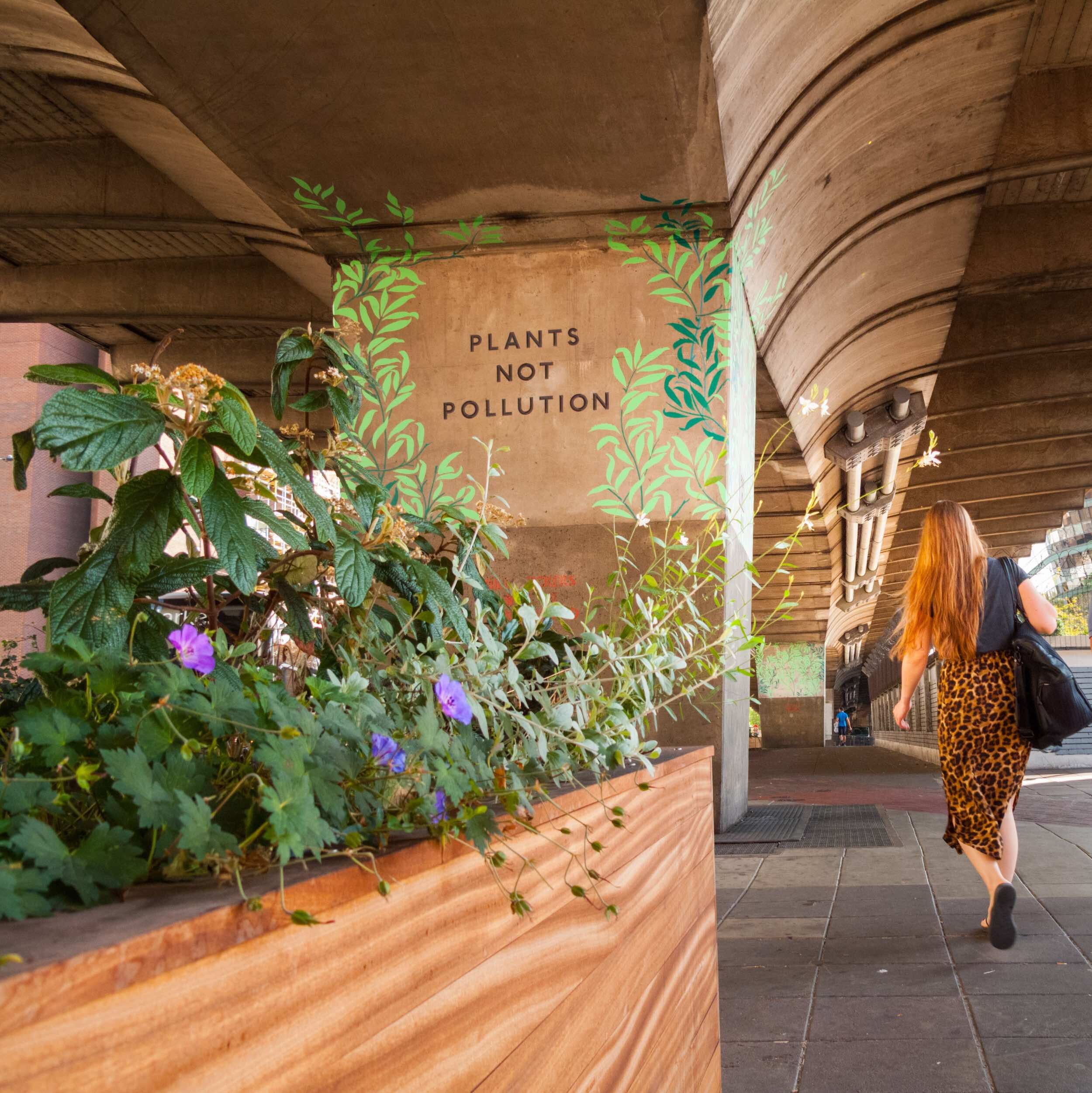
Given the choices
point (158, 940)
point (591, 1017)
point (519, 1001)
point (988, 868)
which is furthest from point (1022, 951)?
point (158, 940)

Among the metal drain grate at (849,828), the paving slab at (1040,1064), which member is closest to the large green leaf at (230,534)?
the paving slab at (1040,1064)

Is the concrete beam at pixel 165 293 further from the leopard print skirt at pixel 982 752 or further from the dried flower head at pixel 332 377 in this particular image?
the dried flower head at pixel 332 377

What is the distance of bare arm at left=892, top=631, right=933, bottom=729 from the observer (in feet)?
13.4

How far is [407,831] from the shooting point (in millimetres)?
937

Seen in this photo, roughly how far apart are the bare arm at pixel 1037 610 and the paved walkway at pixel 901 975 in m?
1.05

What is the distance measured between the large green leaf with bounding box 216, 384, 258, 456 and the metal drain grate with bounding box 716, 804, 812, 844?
551 cm

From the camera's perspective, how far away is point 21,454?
140 centimetres

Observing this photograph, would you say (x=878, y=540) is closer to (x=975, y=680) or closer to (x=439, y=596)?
(x=975, y=680)

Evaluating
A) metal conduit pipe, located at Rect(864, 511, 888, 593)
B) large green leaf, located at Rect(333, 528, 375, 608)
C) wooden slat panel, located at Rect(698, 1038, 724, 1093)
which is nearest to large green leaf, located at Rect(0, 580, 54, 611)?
large green leaf, located at Rect(333, 528, 375, 608)

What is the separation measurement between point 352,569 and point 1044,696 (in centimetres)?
308

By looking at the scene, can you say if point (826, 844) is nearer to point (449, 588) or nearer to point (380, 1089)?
point (449, 588)

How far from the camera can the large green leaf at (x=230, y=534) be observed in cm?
118

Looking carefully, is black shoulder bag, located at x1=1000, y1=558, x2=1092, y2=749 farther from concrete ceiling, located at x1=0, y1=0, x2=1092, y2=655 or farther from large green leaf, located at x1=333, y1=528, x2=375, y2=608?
large green leaf, located at x1=333, y1=528, x2=375, y2=608

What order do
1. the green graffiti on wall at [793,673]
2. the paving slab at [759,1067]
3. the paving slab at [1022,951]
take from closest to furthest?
the paving slab at [759,1067]
the paving slab at [1022,951]
the green graffiti on wall at [793,673]
